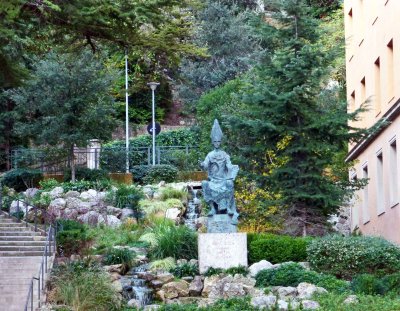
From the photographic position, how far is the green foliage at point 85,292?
69.3 feet

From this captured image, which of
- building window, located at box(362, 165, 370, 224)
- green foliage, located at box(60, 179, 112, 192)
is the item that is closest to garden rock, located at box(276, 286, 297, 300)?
building window, located at box(362, 165, 370, 224)

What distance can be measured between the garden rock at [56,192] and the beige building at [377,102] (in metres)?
11.0

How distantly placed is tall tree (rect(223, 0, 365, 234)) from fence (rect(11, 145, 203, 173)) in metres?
14.7

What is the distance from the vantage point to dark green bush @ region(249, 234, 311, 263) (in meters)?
25.5

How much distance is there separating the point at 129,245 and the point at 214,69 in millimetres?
28270

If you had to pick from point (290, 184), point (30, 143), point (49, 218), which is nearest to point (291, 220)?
point (290, 184)

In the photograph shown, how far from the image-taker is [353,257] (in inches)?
940

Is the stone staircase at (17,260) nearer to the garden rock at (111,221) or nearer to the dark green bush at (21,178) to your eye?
the garden rock at (111,221)

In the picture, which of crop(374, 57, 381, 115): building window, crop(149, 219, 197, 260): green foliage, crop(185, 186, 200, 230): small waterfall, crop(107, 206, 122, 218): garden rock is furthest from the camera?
crop(185, 186, 200, 230): small waterfall

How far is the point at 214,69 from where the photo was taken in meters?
56.3

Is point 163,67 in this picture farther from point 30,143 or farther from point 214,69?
point 30,143

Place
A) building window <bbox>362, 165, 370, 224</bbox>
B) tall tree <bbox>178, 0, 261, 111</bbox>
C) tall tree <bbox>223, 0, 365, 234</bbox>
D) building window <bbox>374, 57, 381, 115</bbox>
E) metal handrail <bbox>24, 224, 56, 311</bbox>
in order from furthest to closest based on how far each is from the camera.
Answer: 1. tall tree <bbox>178, 0, 261, 111</bbox>
2. building window <bbox>362, 165, 370, 224</bbox>
3. building window <bbox>374, 57, 381, 115</bbox>
4. tall tree <bbox>223, 0, 365, 234</bbox>
5. metal handrail <bbox>24, 224, 56, 311</bbox>

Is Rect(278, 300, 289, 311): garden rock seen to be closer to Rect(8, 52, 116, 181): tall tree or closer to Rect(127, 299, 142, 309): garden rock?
Rect(127, 299, 142, 309): garden rock

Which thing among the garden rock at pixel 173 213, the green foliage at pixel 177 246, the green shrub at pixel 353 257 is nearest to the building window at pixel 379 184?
the garden rock at pixel 173 213
